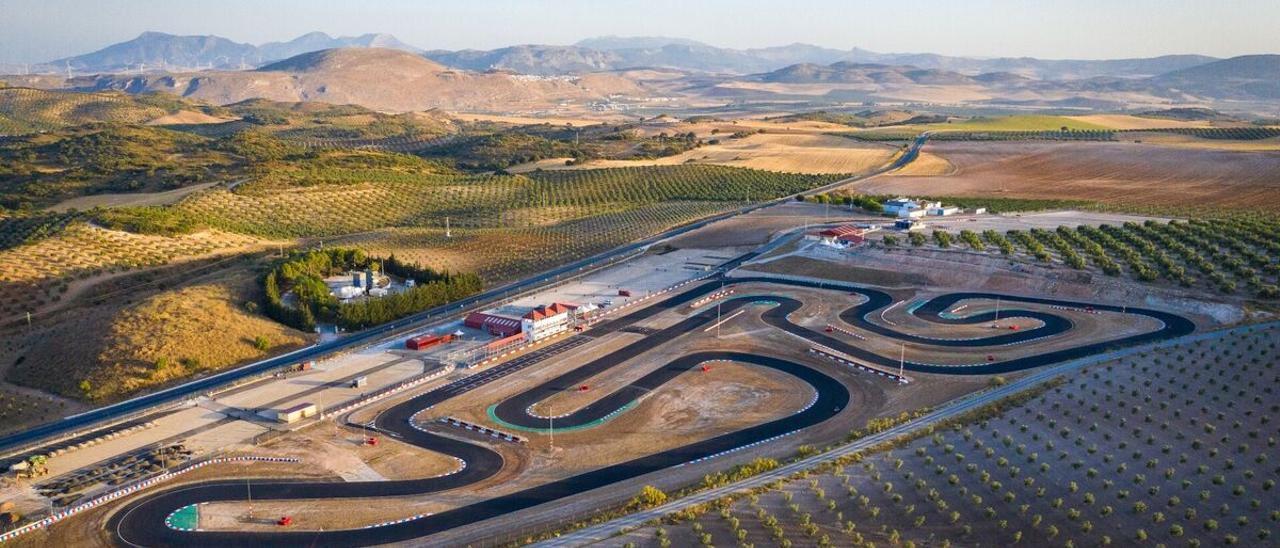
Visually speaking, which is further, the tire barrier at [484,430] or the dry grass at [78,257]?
the dry grass at [78,257]

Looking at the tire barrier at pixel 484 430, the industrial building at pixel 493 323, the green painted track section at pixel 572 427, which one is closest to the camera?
the tire barrier at pixel 484 430

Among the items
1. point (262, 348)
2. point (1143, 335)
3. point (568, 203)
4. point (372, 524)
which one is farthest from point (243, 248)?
point (1143, 335)

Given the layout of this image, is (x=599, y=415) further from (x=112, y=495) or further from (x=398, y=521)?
(x=112, y=495)

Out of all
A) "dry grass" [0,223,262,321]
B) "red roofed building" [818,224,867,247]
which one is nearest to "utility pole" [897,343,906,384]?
"red roofed building" [818,224,867,247]

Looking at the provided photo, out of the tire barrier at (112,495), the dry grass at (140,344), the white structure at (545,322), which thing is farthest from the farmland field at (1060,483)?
the dry grass at (140,344)

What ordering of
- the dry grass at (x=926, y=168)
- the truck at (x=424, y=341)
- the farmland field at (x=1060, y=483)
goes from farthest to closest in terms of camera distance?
the dry grass at (x=926, y=168)
the truck at (x=424, y=341)
the farmland field at (x=1060, y=483)

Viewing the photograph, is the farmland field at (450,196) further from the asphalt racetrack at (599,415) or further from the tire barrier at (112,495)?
the tire barrier at (112,495)
